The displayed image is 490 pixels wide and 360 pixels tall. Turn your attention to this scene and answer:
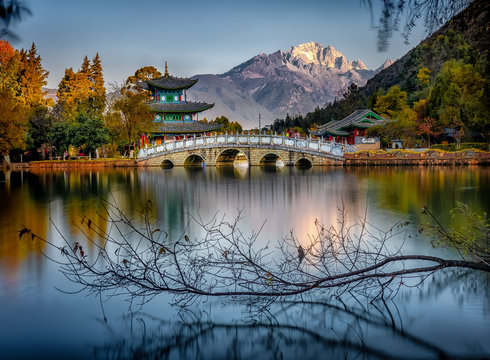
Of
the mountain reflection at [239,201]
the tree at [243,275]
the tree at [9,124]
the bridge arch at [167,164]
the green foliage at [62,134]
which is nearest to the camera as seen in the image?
the tree at [243,275]

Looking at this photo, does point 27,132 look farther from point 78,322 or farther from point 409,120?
point 78,322

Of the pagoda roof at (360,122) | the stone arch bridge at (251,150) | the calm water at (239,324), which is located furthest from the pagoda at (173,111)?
the calm water at (239,324)

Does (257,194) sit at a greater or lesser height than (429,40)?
lesser

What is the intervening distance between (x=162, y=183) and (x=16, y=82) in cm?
2033

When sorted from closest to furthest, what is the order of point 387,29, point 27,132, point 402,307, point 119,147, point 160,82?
point 387,29, point 402,307, point 27,132, point 160,82, point 119,147

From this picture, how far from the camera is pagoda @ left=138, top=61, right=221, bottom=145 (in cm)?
3403

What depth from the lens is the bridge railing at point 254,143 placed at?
26.6 meters

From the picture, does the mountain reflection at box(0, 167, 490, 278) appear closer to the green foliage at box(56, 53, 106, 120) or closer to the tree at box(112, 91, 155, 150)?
the tree at box(112, 91, 155, 150)

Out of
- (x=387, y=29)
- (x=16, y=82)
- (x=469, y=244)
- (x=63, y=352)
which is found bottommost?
(x=63, y=352)

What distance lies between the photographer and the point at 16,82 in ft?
→ 107

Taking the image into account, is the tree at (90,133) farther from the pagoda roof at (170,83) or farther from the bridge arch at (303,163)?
the bridge arch at (303,163)

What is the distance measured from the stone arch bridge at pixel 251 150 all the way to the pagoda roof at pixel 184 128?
3.20m

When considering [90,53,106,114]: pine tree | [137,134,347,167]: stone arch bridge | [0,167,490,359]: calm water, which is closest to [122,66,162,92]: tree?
[90,53,106,114]: pine tree

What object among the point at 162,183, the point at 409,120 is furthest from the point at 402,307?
the point at 409,120
